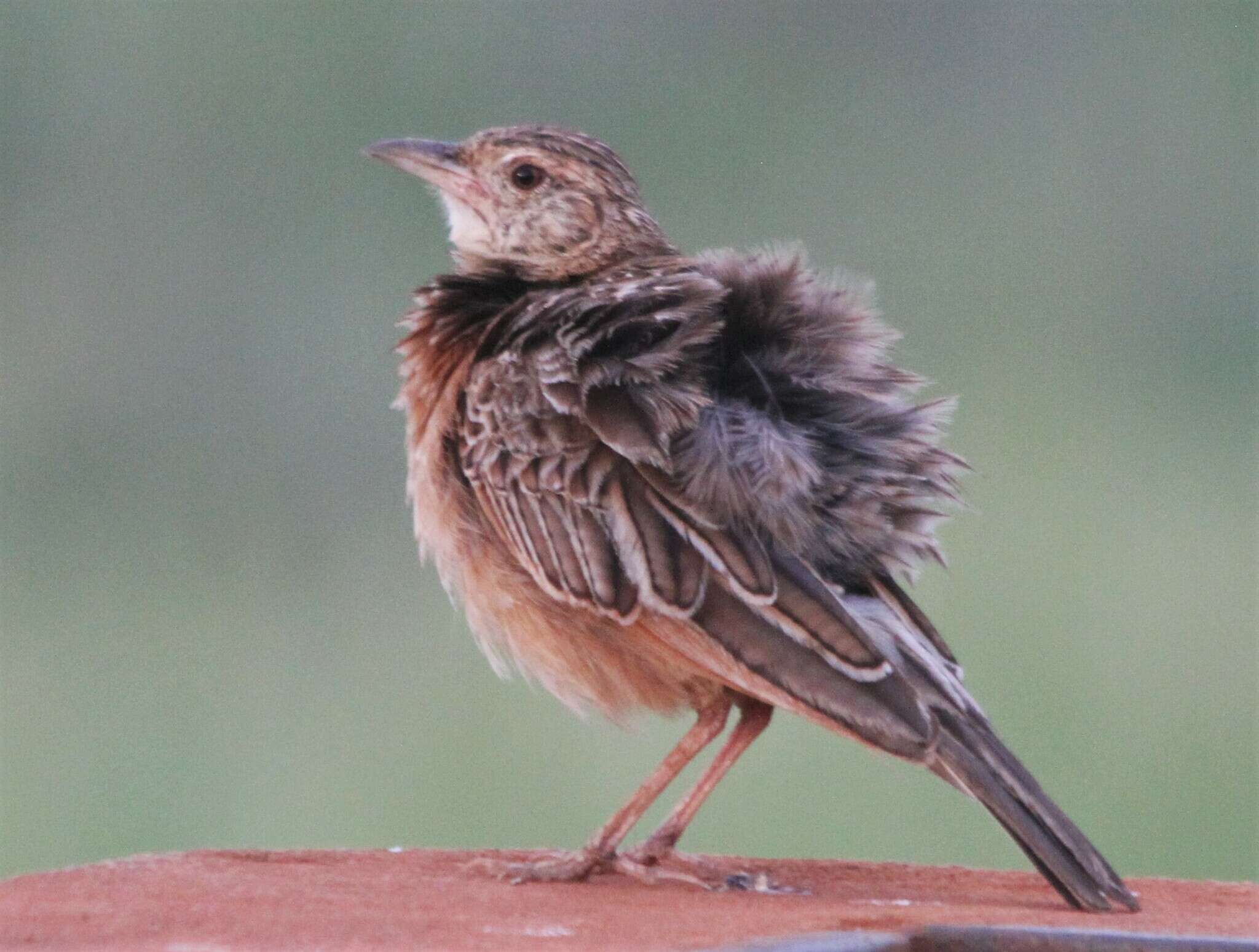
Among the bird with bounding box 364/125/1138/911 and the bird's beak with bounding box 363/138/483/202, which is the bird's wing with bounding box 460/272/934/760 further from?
the bird's beak with bounding box 363/138/483/202

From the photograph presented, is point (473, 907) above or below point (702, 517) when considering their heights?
below

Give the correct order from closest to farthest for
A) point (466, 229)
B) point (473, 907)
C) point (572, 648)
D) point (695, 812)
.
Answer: point (473, 907) < point (572, 648) < point (695, 812) < point (466, 229)

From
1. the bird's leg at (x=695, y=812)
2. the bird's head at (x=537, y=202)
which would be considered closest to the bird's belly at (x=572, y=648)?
the bird's leg at (x=695, y=812)

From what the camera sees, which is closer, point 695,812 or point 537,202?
point 695,812

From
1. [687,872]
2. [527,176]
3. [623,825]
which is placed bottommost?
[687,872]

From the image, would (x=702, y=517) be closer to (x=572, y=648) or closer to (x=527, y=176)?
(x=572, y=648)

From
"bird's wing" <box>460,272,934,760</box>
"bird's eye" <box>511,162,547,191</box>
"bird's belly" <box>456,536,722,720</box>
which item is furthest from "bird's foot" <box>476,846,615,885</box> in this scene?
"bird's eye" <box>511,162,547,191</box>

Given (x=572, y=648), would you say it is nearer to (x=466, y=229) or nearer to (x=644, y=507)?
(x=644, y=507)

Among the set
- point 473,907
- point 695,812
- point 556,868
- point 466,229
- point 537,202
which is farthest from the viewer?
point 466,229

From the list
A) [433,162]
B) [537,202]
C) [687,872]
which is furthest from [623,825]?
[433,162]
